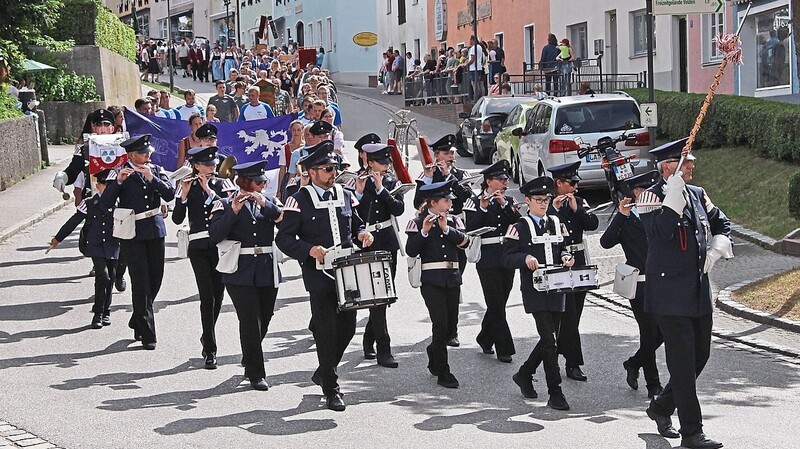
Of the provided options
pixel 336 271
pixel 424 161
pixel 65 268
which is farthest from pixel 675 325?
pixel 65 268

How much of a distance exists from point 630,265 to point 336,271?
228 centimetres

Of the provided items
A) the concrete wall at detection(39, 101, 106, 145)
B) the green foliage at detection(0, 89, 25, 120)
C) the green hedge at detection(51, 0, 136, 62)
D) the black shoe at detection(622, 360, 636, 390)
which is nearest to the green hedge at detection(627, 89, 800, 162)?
the black shoe at detection(622, 360, 636, 390)

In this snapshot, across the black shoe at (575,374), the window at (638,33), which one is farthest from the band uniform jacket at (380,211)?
the window at (638,33)

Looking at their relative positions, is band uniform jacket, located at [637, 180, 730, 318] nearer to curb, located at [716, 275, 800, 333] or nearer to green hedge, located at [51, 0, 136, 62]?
curb, located at [716, 275, 800, 333]

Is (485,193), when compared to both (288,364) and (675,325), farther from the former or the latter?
(675,325)

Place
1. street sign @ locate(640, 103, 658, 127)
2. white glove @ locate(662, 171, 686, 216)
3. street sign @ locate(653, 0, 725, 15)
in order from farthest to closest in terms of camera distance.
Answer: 1. street sign @ locate(640, 103, 658, 127)
2. street sign @ locate(653, 0, 725, 15)
3. white glove @ locate(662, 171, 686, 216)

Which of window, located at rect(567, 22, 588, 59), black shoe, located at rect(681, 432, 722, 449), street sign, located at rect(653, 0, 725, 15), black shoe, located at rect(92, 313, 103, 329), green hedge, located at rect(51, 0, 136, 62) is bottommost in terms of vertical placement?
→ black shoe, located at rect(681, 432, 722, 449)

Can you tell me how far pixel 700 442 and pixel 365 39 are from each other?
185 ft

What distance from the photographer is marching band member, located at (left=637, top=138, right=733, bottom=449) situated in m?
8.46

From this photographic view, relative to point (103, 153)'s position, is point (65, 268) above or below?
below

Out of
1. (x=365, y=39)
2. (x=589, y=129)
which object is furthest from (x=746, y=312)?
(x=365, y=39)

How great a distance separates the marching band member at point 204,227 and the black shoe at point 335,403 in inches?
69.9

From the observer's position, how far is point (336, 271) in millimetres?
9766

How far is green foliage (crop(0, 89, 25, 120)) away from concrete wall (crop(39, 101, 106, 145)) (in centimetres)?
390
